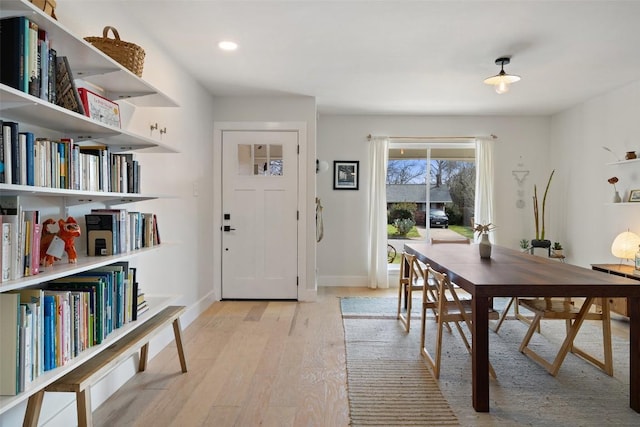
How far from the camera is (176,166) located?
3.26 meters

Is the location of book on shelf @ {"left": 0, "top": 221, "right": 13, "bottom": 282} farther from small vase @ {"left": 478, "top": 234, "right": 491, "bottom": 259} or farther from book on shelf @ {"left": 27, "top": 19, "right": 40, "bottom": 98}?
small vase @ {"left": 478, "top": 234, "right": 491, "bottom": 259}

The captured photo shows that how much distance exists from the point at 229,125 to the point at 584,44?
3.40 meters

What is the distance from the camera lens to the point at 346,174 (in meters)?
5.34

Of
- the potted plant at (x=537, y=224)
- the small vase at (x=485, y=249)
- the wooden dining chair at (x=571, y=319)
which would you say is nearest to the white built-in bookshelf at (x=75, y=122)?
the small vase at (x=485, y=249)

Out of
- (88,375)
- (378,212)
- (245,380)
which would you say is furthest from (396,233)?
(88,375)

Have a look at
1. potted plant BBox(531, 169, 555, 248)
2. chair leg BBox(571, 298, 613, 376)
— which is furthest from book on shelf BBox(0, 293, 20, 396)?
potted plant BBox(531, 169, 555, 248)

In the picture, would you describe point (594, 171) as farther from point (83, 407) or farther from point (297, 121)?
point (83, 407)

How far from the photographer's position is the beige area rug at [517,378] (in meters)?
2.04

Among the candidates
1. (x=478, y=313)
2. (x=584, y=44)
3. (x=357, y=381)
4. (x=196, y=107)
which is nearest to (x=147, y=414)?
(x=357, y=381)

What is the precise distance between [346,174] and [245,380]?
3.41 metres

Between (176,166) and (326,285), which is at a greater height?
(176,166)

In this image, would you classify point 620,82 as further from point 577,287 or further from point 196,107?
point 196,107

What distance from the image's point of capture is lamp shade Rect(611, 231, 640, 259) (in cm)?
369

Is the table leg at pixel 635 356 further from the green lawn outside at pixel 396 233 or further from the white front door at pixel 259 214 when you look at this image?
the green lawn outside at pixel 396 233
